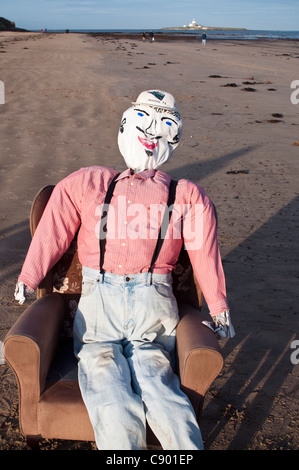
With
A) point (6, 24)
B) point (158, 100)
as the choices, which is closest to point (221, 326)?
point (158, 100)

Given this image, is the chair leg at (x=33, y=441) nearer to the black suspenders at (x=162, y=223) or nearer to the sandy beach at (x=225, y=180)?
the sandy beach at (x=225, y=180)

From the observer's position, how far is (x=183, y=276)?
124 inches

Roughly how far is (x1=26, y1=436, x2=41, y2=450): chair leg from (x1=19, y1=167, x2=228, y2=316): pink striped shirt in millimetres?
791

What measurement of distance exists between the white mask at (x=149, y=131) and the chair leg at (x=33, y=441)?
5.25 ft

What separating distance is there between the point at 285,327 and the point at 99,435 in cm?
239

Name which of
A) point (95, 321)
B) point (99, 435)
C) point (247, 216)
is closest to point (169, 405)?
point (99, 435)

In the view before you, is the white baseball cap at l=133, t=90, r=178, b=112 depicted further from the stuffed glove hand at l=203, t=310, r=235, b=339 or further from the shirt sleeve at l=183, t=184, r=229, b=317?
the stuffed glove hand at l=203, t=310, r=235, b=339

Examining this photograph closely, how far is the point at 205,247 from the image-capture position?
113 inches

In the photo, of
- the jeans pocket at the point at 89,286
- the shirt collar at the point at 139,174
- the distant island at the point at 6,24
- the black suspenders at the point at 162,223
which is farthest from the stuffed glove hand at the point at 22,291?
the distant island at the point at 6,24

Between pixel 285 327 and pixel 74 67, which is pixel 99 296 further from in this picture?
pixel 74 67

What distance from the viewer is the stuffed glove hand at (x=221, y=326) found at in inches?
108

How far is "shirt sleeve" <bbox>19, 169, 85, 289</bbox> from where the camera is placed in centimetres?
283

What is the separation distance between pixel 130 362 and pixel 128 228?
722 millimetres

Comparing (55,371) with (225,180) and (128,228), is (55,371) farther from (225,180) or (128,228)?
(225,180)
